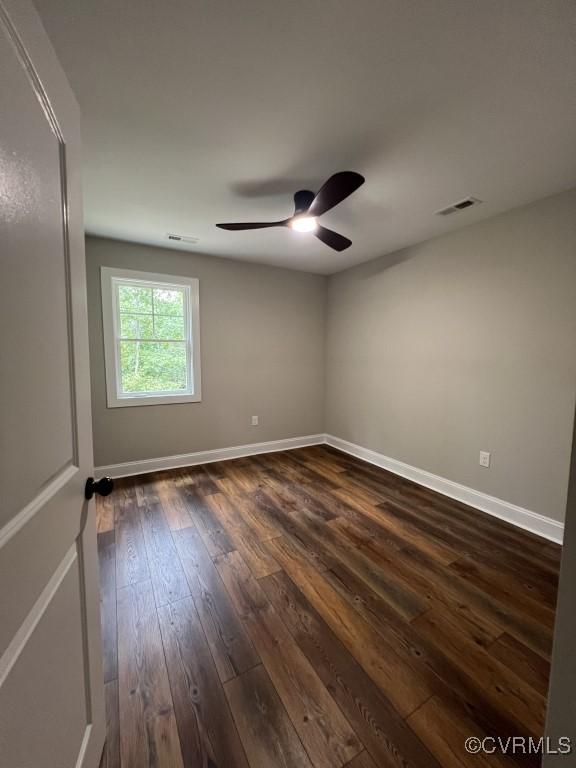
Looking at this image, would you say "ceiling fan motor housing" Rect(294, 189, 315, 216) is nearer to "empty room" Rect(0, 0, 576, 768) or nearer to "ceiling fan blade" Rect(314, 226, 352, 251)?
"empty room" Rect(0, 0, 576, 768)

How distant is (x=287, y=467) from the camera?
141 inches

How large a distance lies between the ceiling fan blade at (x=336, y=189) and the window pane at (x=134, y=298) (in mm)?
2228

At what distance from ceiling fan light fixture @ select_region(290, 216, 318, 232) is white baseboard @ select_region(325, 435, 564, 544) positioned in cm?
255

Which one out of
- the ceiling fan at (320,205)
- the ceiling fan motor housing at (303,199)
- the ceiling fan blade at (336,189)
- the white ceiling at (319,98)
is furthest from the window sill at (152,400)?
the ceiling fan blade at (336,189)

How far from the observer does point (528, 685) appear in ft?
4.02

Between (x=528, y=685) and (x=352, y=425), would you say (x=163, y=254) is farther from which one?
(x=528, y=685)

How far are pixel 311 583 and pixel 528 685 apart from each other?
0.99 meters

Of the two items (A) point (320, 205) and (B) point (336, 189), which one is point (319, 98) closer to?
(B) point (336, 189)

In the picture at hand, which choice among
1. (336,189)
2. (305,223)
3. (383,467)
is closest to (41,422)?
(336,189)

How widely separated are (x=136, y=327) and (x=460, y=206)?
3218 millimetres

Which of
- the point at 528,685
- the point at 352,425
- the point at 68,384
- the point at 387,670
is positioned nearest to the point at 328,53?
the point at 68,384

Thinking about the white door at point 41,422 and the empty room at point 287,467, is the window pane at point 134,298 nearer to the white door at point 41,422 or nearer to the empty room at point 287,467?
the empty room at point 287,467

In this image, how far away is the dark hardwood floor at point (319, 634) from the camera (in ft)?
3.45

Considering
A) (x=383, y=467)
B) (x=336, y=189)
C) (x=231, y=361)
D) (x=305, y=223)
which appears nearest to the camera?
(x=336, y=189)
